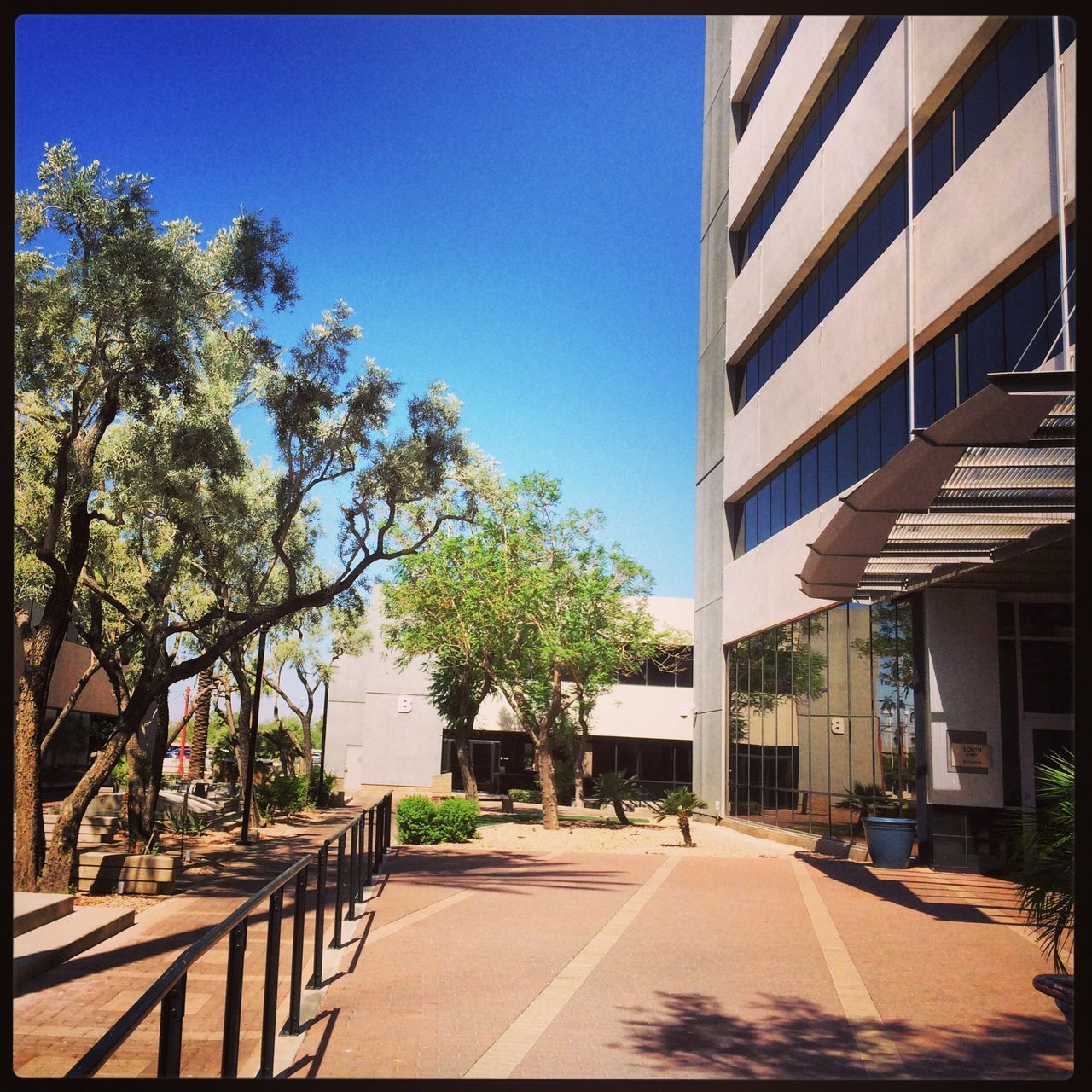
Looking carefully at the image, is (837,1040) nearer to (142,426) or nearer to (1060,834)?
(1060,834)

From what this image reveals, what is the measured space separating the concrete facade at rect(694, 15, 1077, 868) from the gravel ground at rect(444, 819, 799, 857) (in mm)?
2072

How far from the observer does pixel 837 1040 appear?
6945mm

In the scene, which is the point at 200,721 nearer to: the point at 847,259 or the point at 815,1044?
the point at 847,259

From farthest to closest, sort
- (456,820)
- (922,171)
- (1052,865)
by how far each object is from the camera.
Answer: (456,820) < (922,171) < (1052,865)

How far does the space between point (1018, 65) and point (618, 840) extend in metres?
15.4

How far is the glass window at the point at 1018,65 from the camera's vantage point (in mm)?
13680

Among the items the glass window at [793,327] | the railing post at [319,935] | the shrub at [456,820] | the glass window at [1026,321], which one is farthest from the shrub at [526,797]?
the railing post at [319,935]

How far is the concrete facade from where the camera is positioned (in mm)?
14438

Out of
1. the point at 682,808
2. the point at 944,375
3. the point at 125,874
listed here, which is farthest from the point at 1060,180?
the point at 682,808

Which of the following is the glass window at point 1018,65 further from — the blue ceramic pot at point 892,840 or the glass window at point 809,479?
the blue ceramic pot at point 892,840

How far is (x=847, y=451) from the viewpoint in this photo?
20656mm

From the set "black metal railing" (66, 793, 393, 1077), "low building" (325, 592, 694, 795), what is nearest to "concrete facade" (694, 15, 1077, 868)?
"black metal railing" (66, 793, 393, 1077)

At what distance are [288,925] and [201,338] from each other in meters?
8.16
